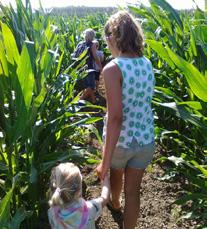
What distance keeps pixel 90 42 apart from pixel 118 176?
3.29m

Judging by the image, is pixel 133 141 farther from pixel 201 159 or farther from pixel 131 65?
pixel 201 159

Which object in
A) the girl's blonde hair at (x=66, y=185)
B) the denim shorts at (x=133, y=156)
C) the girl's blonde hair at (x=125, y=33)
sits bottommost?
the denim shorts at (x=133, y=156)

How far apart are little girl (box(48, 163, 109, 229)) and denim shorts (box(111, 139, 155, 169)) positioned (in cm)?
44

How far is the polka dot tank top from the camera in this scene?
1.88m

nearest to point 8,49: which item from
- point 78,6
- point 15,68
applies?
point 15,68

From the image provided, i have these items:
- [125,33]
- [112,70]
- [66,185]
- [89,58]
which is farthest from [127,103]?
[89,58]

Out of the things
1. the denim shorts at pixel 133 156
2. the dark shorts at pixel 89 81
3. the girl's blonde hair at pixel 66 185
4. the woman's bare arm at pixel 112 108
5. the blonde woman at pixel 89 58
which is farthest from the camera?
the dark shorts at pixel 89 81

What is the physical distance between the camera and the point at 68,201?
1.55m

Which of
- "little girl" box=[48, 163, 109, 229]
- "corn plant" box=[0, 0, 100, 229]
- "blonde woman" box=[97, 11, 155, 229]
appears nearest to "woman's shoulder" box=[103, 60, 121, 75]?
"blonde woman" box=[97, 11, 155, 229]

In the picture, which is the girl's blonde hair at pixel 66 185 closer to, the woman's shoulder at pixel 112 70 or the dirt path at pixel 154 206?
the woman's shoulder at pixel 112 70

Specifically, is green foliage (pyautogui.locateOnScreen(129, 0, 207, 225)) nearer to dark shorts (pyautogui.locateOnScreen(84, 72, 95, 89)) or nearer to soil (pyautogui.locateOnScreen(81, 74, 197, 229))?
soil (pyautogui.locateOnScreen(81, 74, 197, 229))

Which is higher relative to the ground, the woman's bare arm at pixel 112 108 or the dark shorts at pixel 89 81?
the woman's bare arm at pixel 112 108

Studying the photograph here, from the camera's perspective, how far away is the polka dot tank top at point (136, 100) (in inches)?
74.0

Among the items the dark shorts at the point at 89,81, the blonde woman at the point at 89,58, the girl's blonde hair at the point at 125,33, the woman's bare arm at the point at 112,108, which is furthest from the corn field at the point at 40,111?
the dark shorts at the point at 89,81
